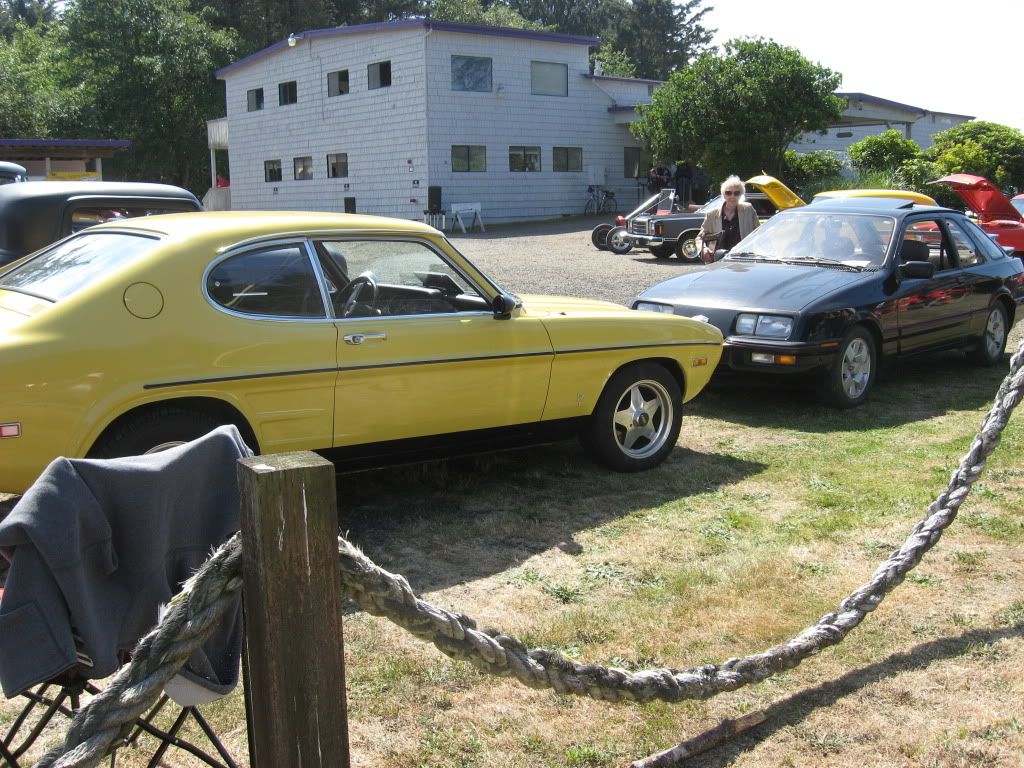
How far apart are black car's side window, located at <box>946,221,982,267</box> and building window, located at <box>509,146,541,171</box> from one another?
23352 millimetres

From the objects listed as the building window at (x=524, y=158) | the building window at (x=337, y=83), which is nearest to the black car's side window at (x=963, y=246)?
the building window at (x=524, y=158)

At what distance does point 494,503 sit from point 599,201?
96.1 feet

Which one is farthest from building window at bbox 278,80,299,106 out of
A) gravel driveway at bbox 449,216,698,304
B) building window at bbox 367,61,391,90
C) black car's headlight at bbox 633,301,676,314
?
black car's headlight at bbox 633,301,676,314

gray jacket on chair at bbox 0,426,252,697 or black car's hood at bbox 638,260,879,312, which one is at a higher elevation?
black car's hood at bbox 638,260,879,312

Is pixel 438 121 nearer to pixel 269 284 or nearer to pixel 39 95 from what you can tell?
pixel 39 95

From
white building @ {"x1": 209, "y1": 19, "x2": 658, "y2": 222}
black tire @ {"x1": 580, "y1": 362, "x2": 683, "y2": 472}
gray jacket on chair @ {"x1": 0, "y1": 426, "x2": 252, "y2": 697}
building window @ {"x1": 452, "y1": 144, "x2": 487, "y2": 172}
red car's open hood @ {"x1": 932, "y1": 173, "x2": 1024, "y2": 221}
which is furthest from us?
building window @ {"x1": 452, "y1": 144, "x2": 487, "y2": 172}

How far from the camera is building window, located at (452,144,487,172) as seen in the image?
30.7 metres

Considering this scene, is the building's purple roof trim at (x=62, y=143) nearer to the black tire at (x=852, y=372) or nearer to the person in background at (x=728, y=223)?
the person in background at (x=728, y=223)

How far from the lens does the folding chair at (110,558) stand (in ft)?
6.75

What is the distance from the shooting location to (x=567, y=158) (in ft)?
110

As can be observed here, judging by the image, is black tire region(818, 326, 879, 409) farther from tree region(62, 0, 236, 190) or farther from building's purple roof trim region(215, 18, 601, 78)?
tree region(62, 0, 236, 190)

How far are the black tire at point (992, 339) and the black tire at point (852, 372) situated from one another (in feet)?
6.77

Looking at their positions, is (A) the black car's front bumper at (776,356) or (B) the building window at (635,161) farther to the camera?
(B) the building window at (635,161)

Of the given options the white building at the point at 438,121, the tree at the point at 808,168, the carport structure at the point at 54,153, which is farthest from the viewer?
the white building at the point at 438,121
